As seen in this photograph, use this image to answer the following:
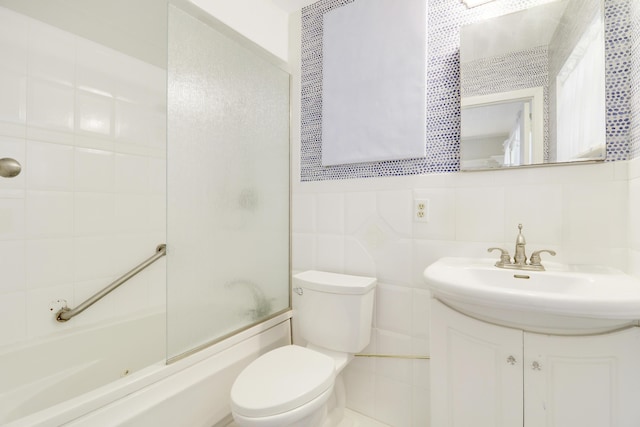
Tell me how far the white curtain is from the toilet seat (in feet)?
3.99

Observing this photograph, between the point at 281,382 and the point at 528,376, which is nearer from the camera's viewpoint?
the point at 528,376

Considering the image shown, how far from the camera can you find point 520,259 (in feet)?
3.33

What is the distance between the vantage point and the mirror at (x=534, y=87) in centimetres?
99

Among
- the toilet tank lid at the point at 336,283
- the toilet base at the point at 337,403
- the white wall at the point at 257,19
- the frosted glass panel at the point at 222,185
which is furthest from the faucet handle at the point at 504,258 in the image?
the white wall at the point at 257,19

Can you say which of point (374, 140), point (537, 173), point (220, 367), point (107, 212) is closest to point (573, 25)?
point (537, 173)

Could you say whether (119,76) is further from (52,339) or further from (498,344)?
(498,344)

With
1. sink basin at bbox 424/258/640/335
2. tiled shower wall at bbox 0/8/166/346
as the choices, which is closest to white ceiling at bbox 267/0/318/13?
tiled shower wall at bbox 0/8/166/346

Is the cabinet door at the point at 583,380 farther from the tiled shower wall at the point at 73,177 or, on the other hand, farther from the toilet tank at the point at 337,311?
the tiled shower wall at the point at 73,177

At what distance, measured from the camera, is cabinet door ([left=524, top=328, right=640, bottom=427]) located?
72cm

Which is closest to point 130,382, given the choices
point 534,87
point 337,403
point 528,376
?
point 337,403

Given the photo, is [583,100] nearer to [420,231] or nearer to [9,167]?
[420,231]

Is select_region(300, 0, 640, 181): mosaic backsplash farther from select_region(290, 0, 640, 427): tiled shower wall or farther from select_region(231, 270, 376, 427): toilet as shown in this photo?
select_region(231, 270, 376, 427): toilet

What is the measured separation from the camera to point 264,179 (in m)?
1.52

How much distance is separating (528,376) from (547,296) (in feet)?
1.01
